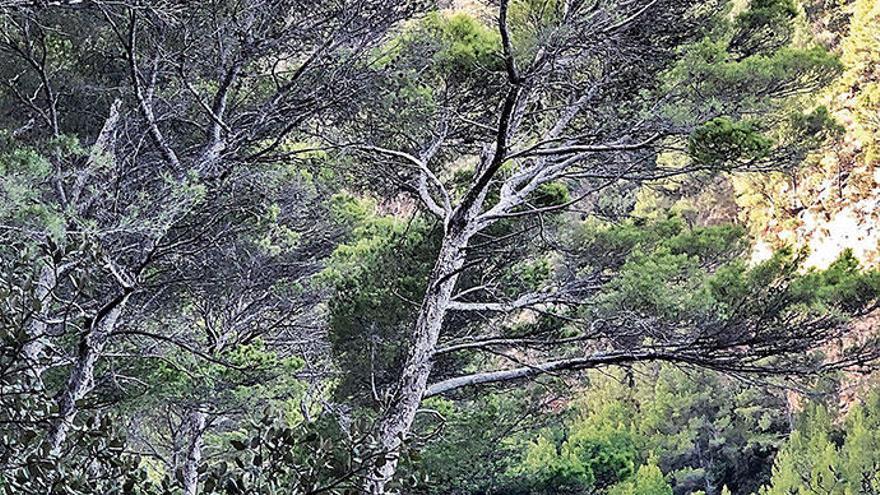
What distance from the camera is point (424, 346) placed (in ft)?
14.3

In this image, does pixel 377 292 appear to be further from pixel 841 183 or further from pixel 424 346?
pixel 841 183

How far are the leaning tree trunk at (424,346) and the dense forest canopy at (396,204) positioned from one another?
0.05 ft

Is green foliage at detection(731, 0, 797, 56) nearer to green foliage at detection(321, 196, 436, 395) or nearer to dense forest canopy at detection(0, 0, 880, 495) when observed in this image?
dense forest canopy at detection(0, 0, 880, 495)

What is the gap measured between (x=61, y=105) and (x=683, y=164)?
13.5 feet

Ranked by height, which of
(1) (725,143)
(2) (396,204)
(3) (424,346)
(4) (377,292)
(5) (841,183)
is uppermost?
(1) (725,143)

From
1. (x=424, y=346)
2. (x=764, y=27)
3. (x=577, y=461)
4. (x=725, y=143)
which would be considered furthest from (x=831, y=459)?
(x=725, y=143)

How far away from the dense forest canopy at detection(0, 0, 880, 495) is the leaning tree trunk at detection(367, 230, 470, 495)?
0.6 inches

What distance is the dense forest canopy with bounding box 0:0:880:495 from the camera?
152 inches

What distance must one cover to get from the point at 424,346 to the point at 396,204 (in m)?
2.47

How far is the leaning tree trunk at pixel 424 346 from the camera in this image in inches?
164

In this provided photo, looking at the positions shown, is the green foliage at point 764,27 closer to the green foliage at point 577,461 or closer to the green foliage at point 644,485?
the green foliage at point 577,461

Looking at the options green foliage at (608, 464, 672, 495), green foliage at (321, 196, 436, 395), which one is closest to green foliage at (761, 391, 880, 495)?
green foliage at (608, 464, 672, 495)

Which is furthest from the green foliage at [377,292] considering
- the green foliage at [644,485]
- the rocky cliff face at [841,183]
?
the rocky cliff face at [841,183]

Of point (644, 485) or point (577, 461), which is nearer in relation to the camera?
point (577, 461)
